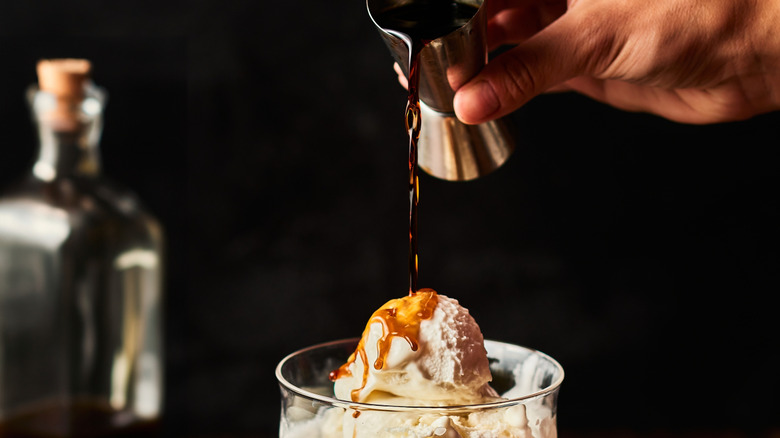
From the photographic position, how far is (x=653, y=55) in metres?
0.98

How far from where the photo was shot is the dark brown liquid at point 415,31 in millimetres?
821

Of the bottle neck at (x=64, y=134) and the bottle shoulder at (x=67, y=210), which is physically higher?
the bottle neck at (x=64, y=134)

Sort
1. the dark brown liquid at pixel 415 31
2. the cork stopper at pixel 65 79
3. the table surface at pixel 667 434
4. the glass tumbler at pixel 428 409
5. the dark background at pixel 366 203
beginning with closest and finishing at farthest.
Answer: the glass tumbler at pixel 428 409
the dark brown liquid at pixel 415 31
the cork stopper at pixel 65 79
the dark background at pixel 366 203
the table surface at pixel 667 434

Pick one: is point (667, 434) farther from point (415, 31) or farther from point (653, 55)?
point (415, 31)

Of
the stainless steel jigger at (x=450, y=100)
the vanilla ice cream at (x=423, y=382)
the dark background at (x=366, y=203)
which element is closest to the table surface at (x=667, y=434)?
the dark background at (x=366, y=203)

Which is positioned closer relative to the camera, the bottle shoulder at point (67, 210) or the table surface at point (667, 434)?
the bottle shoulder at point (67, 210)

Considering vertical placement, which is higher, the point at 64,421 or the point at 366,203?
the point at 366,203

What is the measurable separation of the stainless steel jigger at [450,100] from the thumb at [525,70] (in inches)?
0.9

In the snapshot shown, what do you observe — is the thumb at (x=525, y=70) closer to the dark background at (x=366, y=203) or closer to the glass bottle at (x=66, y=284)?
the glass bottle at (x=66, y=284)

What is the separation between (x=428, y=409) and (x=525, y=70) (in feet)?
1.52

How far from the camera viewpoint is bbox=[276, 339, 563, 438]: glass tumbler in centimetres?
65

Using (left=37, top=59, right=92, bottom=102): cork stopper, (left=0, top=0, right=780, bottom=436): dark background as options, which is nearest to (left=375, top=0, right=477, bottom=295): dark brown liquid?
(left=37, top=59, right=92, bottom=102): cork stopper

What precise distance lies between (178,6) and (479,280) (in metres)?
1.07

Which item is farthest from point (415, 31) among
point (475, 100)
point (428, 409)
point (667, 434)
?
point (667, 434)
